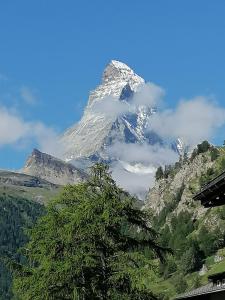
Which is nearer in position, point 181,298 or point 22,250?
point 181,298

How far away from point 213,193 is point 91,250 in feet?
43.7

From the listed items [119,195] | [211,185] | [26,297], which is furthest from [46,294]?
[211,185]

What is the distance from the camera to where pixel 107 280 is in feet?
110

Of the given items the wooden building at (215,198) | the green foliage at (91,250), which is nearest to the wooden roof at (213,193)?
the wooden building at (215,198)

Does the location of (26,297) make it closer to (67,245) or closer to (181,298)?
(67,245)

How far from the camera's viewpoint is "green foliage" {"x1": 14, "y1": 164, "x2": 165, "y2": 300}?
32812mm

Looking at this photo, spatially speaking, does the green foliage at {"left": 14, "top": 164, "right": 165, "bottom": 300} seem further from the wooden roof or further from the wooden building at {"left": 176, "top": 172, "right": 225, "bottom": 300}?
the wooden roof

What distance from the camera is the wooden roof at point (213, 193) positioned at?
20.7 metres

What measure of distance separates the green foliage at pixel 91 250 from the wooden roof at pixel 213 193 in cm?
974

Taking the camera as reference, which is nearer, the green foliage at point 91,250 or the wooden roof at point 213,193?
the wooden roof at point 213,193

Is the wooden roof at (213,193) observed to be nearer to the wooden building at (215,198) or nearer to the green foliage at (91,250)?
the wooden building at (215,198)

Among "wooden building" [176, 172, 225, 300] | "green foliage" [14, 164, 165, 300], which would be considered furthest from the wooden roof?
"green foliage" [14, 164, 165, 300]

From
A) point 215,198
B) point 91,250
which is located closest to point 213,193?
point 215,198

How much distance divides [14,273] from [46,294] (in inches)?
106
